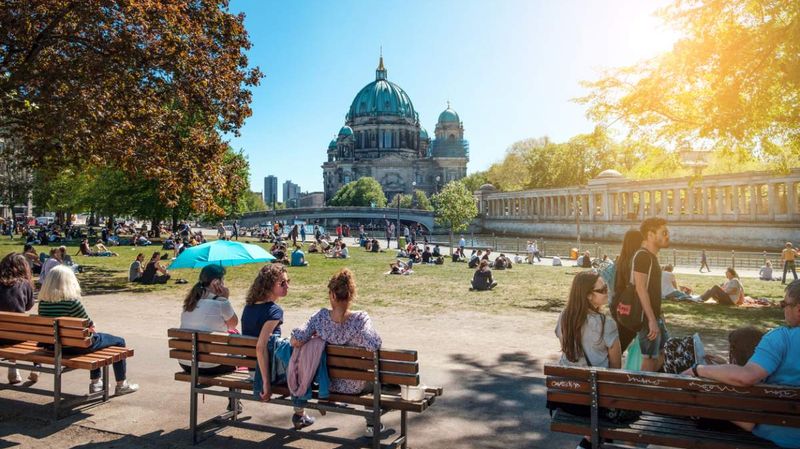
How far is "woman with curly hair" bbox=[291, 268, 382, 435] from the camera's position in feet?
16.6

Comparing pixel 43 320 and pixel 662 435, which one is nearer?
pixel 662 435

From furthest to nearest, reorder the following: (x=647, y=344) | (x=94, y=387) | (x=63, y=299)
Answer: (x=94, y=387) < (x=63, y=299) < (x=647, y=344)

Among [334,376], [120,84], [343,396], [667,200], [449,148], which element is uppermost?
[449,148]

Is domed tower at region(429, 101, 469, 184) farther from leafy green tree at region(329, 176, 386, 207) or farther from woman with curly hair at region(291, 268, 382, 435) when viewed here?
woman with curly hair at region(291, 268, 382, 435)

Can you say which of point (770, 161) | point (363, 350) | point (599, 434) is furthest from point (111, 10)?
point (770, 161)

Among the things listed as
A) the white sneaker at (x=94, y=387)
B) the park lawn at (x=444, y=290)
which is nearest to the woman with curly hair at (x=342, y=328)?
the white sneaker at (x=94, y=387)

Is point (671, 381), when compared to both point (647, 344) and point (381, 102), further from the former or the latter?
point (381, 102)

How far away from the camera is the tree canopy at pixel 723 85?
13766mm

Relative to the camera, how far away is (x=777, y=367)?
3.82 metres

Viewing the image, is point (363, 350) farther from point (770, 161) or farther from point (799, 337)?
point (770, 161)

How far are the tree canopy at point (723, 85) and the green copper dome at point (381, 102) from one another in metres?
141

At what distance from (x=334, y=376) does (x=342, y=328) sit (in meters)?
0.41

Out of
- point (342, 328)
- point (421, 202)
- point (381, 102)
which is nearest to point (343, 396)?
point (342, 328)

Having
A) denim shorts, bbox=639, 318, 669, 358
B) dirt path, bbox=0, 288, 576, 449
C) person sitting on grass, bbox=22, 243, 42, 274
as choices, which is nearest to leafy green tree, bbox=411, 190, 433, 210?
person sitting on grass, bbox=22, 243, 42, 274
